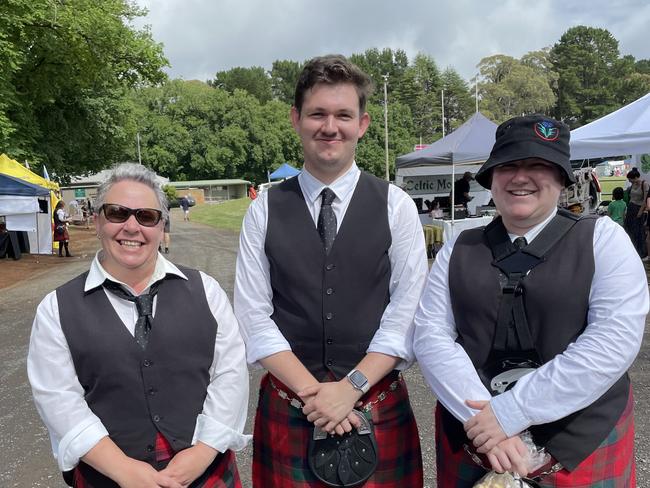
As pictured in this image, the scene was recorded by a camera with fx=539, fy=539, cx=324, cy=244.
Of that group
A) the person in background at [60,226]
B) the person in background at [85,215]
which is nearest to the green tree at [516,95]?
the person in background at [85,215]

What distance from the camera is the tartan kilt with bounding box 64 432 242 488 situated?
5.37 feet

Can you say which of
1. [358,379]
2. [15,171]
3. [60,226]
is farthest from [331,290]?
[60,226]

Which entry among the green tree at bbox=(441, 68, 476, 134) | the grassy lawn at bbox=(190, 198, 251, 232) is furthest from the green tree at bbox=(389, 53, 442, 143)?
the grassy lawn at bbox=(190, 198, 251, 232)

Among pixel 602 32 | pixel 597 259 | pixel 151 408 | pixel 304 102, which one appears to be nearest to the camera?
pixel 597 259

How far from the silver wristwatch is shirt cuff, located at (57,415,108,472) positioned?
29.9 inches

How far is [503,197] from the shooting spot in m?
1.64

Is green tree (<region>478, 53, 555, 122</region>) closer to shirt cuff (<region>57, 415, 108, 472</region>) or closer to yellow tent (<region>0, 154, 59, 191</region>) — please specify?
yellow tent (<region>0, 154, 59, 191</region>)

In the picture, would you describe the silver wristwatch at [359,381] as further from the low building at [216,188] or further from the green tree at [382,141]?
the green tree at [382,141]

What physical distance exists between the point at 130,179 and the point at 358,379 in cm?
97

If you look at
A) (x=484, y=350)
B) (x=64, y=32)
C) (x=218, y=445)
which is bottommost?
(x=218, y=445)

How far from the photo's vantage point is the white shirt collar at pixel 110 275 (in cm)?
166

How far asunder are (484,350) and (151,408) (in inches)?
39.9

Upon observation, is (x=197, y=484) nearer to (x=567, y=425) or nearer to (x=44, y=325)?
(x=44, y=325)

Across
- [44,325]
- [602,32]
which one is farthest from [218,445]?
[602,32]
